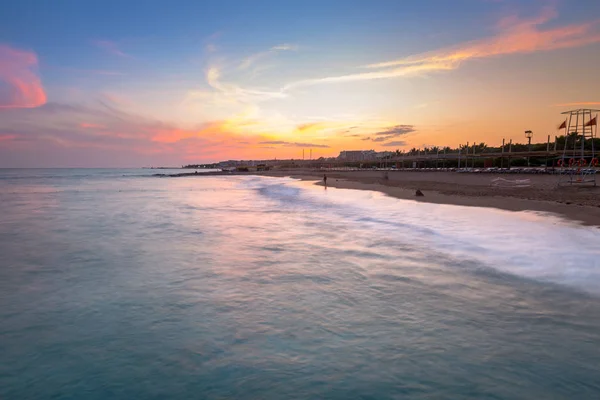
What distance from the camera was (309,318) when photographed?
19.6 feet

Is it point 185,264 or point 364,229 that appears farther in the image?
point 364,229

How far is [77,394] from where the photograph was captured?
13.4ft

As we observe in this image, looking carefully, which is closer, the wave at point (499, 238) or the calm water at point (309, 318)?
the calm water at point (309, 318)

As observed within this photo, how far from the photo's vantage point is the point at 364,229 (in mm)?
14367

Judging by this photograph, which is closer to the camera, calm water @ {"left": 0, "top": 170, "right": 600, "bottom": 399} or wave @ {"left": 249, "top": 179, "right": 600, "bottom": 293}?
calm water @ {"left": 0, "top": 170, "right": 600, "bottom": 399}

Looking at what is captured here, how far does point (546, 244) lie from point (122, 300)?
11063 millimetres

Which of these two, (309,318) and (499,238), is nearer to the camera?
(309,318)

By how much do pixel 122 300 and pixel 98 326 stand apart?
4.01 ft

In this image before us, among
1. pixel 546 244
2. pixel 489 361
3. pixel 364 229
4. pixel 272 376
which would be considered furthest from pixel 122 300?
pixel 546 244

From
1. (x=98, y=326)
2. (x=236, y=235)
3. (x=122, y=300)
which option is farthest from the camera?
(x=236, y=235)

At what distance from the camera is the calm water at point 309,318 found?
417cm

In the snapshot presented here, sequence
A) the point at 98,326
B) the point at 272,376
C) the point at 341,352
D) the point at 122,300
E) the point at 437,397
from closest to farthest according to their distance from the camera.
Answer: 1. the point at 437,397
2. the point at 272,376
3. the point at 341,352
4. the point at 98,326
5. the point at 122,300

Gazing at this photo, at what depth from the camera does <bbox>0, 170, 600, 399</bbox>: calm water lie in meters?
4.17

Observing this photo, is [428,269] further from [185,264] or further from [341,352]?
[185,264]
